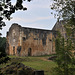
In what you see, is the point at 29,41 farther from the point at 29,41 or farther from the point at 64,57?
the point at 64,57

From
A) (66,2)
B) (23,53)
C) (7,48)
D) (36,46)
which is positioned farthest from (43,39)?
(66,2)

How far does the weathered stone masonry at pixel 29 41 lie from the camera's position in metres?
32.6

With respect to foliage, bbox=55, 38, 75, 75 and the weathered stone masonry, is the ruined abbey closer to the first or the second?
the weathered stone masonry

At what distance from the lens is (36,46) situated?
33812 mm

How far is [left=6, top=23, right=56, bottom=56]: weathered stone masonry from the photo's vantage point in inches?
1284

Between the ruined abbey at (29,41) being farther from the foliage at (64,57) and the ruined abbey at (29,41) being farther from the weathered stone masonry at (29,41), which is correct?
the foliage at (64,57)

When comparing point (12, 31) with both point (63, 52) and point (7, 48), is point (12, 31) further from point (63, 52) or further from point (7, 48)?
point (63, 52)

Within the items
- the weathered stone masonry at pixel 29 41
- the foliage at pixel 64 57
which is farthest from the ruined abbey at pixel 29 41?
the foliage at pixel 64 57

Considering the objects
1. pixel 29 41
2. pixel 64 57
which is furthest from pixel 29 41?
pixel 64 57

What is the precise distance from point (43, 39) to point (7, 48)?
31.3ft

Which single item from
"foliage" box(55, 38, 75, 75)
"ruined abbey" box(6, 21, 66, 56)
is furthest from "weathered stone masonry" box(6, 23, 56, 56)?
"foliage" box(55, 38, 75, 75)

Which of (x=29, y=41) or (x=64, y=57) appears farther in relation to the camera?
(x=29, y=41)

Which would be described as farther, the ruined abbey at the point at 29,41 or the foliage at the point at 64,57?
the ruined abbey at the point at 29,41

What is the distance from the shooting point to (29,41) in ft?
108
